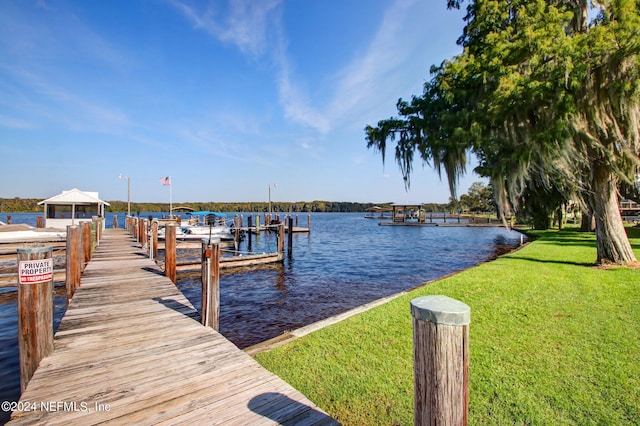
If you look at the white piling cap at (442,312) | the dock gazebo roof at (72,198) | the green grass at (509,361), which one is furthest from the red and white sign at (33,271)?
the dock gazebo roof at (72,198)

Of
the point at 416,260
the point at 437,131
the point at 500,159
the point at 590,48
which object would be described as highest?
the point at 590,48

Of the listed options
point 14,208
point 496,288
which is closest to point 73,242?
point 496,288

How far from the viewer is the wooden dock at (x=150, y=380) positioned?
2.60 m

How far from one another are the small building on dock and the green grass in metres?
24.0

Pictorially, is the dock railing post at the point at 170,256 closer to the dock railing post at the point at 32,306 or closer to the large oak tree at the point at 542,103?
the dock railing post at the point at 32,306

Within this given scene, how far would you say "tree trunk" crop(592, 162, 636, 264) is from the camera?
9000 mm

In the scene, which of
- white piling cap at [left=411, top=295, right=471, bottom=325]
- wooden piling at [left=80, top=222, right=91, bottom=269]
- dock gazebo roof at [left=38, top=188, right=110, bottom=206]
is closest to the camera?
white piling cap at [left=411, top=295, right=471, bottom=325]

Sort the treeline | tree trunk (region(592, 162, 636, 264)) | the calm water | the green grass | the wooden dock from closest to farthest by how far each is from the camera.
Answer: the wooden dock < the green grass < the calm water < tree trunk (region(592, 162, 636, 264)) < the treeline

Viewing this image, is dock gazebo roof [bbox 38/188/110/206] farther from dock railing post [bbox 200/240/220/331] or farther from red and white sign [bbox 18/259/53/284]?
red and white sign [bbox 18/259/53/284]

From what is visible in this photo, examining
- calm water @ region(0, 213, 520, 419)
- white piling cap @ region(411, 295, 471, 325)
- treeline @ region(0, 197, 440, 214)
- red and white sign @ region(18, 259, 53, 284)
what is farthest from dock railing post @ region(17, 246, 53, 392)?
treeline @ region(0, 197, 440, 214)

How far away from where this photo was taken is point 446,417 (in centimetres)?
156

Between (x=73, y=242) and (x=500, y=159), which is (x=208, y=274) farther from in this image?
(x=500, y=159)

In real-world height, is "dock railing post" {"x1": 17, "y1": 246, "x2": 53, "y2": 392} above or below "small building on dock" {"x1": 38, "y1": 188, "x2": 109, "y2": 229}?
below

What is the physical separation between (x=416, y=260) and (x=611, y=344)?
14.5 metres
